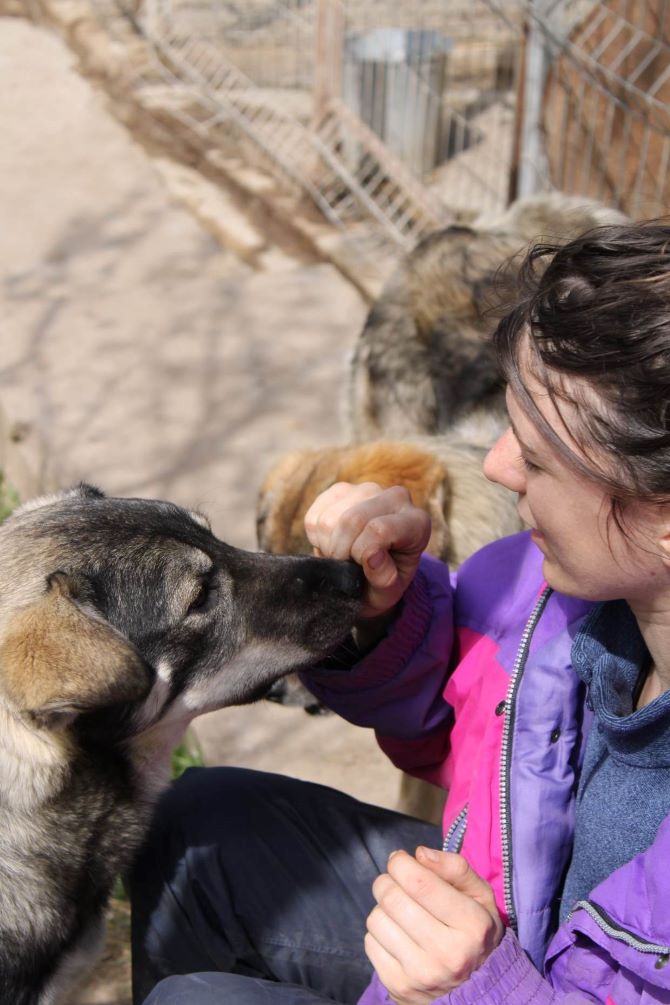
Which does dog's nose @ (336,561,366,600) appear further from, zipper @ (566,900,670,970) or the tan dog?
zipper @ (566,900,670,970)

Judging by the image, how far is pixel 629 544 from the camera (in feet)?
5.47

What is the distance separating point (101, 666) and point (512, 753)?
0.71 metres

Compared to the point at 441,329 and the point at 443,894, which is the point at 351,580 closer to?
the point at 443,894

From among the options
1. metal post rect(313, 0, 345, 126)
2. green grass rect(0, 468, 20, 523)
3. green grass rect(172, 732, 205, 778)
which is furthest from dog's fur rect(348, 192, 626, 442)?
metal post rect(313, 0, 345, 126)

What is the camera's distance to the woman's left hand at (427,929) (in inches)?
64.9

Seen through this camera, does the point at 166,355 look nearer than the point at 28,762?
No

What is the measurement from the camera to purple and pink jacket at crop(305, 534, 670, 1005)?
5.28 ft

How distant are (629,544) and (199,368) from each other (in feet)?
14.1

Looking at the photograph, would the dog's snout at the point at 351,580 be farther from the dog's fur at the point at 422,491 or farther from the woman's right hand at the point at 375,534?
the dog's fur at the point at 422,491

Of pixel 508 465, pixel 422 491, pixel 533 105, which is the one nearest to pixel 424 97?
pixel 533 105

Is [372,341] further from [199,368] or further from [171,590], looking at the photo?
[171,590]

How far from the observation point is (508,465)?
1844 millimetres

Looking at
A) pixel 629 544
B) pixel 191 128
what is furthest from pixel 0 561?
pixel 191 128

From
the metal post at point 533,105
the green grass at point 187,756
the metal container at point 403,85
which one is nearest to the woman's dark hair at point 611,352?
the green grass at point 187,756
